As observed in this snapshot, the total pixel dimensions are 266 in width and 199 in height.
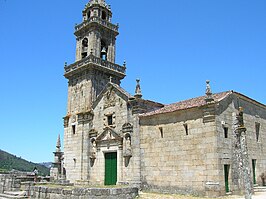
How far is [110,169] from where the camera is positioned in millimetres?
20984

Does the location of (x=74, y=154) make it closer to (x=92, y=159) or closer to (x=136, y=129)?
(x=92, y=159)

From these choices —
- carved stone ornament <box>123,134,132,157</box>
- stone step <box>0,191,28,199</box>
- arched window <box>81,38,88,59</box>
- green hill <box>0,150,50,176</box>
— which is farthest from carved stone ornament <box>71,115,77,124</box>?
green hill <box>0,150,50,176</box>

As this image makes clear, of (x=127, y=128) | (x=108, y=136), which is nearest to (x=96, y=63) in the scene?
(x=108, y=136)

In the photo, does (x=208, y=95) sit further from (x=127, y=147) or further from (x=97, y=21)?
(x=97, y=21)

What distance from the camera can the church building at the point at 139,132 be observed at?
51.3 feet

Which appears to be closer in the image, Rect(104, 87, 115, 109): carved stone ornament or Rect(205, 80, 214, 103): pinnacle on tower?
Rect(205, 80, 214, 103): pinnacle on tower

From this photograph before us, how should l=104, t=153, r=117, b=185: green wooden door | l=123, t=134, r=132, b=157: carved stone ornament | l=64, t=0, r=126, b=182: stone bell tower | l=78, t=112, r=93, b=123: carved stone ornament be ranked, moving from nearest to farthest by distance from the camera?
l=123, t=134, r=132, b=157: carved stone ornament, l=104, t=153, r=117, b=185: green wooden door, l=78, t=112, r=93, b=123: carved stone ornament, l=64, t=0, r=126, b=182: stone bell tower

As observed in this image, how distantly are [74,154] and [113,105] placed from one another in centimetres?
591

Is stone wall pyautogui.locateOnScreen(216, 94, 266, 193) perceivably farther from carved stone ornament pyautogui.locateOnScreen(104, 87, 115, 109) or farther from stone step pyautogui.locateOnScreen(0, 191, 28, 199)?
stone step pyautogui.locateOnScreen(0, 191, 28, 199)

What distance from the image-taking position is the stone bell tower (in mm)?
23594

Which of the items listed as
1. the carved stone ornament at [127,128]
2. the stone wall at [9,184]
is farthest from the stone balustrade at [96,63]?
the stone wall at [9,184]

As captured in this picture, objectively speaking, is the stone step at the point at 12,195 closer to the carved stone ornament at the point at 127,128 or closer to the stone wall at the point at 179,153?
the stone wall at the point at 179,153

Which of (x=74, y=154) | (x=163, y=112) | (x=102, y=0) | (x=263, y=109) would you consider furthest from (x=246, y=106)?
(x=102, y=0)

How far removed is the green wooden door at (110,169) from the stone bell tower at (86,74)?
7.45 ft
